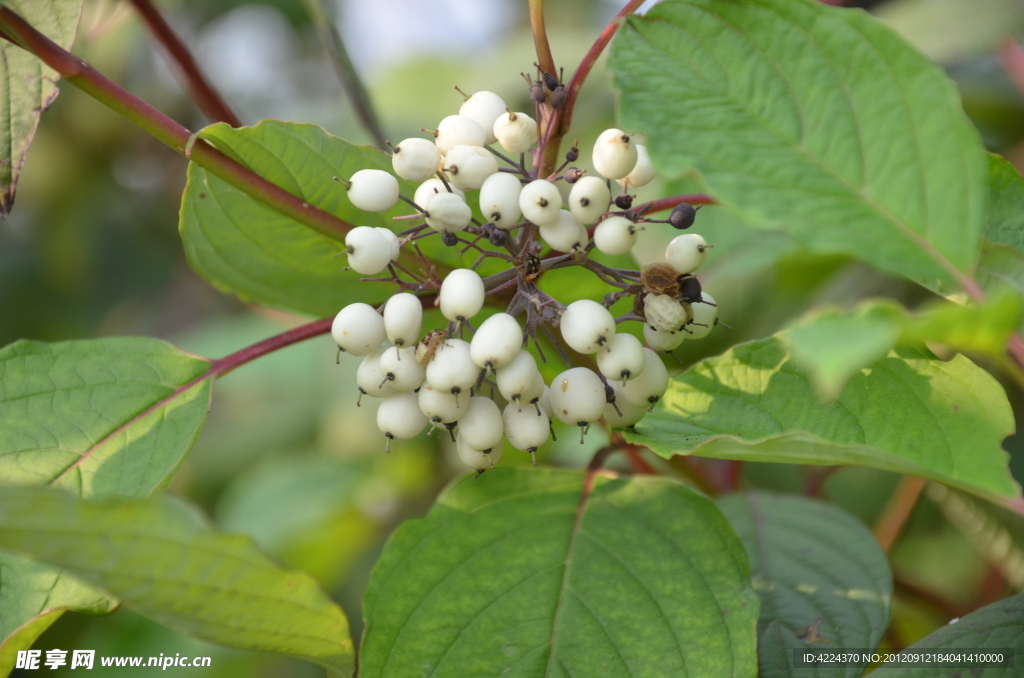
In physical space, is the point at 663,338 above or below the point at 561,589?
above

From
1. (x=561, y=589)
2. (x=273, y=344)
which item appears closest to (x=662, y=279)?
(x=561, y=589)

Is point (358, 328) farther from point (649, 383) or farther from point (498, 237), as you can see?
point (649, 383)

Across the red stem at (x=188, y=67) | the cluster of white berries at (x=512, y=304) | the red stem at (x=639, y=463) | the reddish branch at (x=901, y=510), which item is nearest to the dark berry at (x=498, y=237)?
the cluster of white berries at (x=512, y=304)

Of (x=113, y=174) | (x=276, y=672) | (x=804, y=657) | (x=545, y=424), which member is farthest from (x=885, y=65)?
(x=113, y=174)

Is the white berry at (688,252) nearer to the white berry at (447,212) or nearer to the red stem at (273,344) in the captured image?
the white berry at (447,212)

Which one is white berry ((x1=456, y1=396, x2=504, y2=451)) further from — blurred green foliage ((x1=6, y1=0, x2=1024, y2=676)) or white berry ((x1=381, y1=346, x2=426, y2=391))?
blurred green foliage ((x1=6, y1=0, x2=1024, y2=676))

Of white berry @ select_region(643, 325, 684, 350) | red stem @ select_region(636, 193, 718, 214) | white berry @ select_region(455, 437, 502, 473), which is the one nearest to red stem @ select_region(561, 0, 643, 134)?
red stem @ select_region(636, 193, 718, 214)
